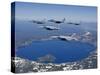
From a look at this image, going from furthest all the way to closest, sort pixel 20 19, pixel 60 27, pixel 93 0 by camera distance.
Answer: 1. pixel 93 0
2. pixel 60 27
3. pixel 20 19

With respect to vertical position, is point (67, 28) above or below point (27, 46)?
above

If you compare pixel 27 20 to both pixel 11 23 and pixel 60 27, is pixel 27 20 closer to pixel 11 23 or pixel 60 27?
pixel 11 23

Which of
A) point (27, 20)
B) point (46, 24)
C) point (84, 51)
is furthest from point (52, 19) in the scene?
point (84, 51)

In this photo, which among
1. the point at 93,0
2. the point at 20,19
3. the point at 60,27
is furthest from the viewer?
the point at 93,0

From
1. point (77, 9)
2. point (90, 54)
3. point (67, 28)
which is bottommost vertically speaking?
point (90, 54)

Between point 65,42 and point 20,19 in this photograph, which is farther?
point 65,42

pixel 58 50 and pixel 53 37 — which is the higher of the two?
pixel 53 37

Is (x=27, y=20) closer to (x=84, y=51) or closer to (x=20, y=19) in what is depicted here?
(x=20, y=19)
